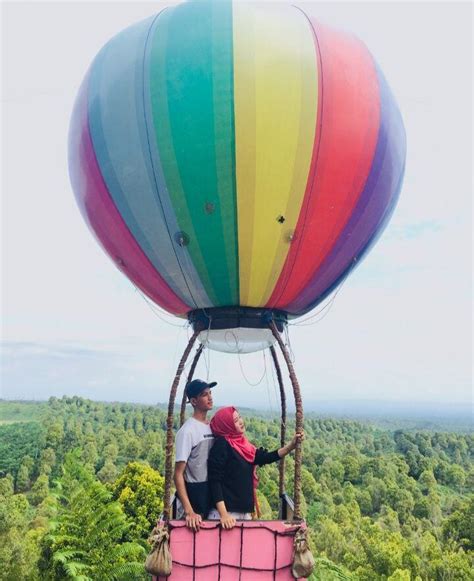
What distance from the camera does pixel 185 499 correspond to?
5500 mm

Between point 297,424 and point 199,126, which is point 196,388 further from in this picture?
point 199,126

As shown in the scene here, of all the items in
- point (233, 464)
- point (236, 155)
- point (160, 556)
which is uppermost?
point (236, 155)

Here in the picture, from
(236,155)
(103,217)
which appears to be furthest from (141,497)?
(236,155)

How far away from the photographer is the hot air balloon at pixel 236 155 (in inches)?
247

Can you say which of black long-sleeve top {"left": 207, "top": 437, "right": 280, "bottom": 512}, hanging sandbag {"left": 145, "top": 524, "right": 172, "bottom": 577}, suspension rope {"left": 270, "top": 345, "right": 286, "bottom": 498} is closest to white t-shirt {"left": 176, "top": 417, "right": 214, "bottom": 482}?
black long-sleeve top {"left": 207, "top": 437, "right": 280, "bottom": 512}

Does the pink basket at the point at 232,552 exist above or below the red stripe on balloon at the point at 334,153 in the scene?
below

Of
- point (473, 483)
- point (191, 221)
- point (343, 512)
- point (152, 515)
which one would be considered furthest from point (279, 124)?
point (473, 483)

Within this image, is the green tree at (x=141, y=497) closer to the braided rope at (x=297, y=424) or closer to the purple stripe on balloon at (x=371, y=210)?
the purple stripe on balloon at (x=371, y=210)

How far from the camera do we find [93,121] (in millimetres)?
6949

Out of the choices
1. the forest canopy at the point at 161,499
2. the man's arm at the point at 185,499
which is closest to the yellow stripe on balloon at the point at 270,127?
the man's arm at the point at 185,499

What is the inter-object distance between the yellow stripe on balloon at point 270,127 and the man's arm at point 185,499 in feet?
7.58

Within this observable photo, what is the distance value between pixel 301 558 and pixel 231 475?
0.98 metres

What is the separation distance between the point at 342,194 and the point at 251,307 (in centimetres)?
167

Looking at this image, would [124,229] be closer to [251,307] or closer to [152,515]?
[251,307]
